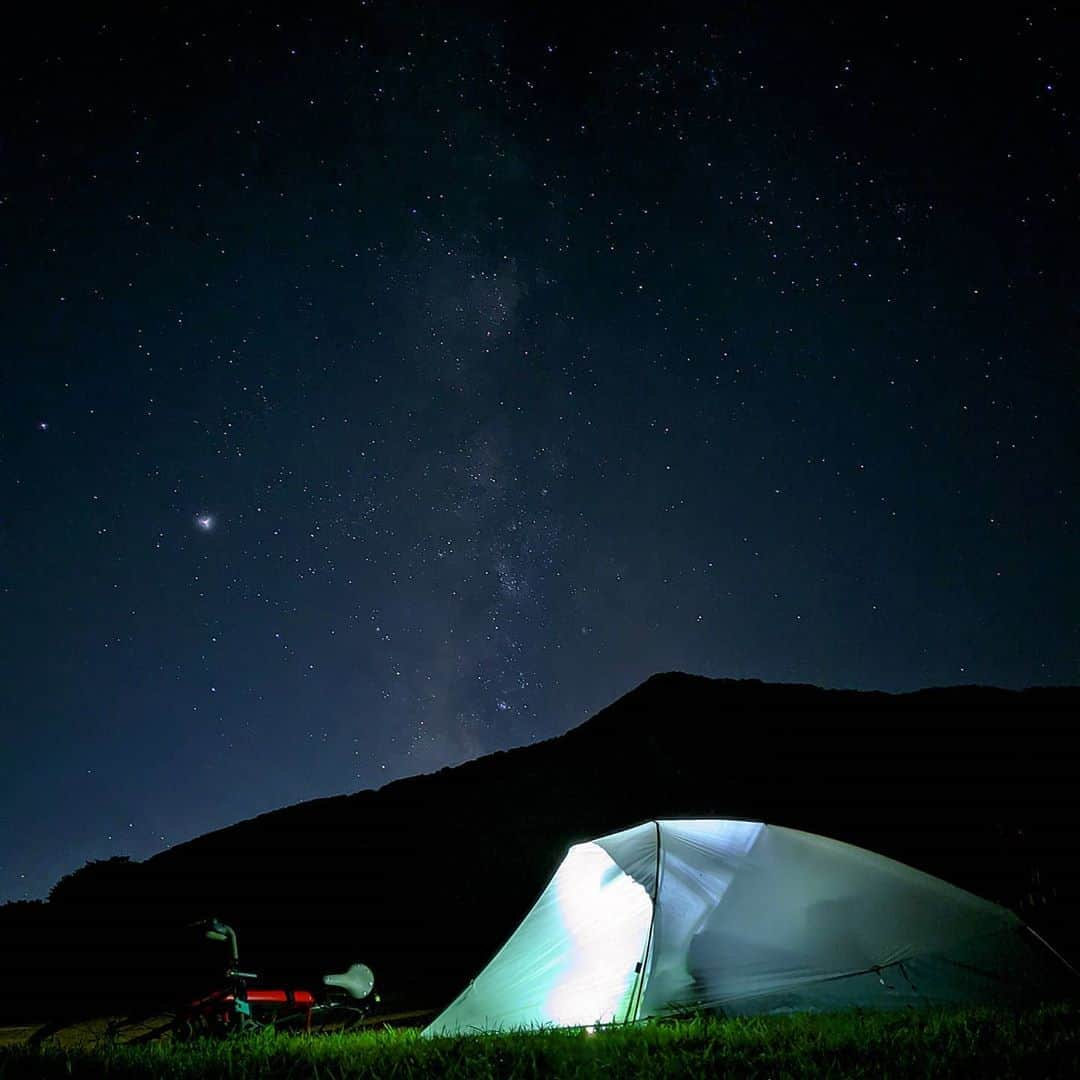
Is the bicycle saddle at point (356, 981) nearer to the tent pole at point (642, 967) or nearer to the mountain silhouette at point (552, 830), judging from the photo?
the tent pole at point (642, 967)

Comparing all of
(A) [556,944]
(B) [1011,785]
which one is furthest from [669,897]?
(B) [1011,785]

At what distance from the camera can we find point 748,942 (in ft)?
20.9

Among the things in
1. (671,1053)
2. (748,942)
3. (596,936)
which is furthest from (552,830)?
(671,1053)

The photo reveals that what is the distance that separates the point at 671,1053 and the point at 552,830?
23.6m

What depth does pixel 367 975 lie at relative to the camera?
18.8 ft

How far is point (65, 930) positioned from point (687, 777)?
2664 cm

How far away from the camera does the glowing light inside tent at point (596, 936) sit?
6324 millimetres

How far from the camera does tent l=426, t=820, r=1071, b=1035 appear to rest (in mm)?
6129

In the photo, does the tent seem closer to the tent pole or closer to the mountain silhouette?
the tent pole

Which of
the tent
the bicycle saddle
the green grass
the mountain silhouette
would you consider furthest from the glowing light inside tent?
the mountain silhouette

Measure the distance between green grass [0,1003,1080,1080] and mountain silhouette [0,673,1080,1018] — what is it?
8261 mm

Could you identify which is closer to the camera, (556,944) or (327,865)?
(556,944)

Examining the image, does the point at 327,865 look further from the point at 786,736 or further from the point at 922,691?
the point at 922,691

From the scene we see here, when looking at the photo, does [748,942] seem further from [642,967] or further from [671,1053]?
[671,1053]
